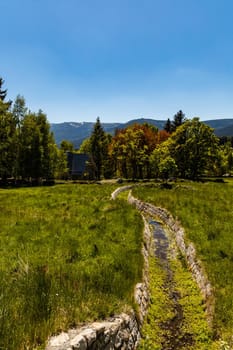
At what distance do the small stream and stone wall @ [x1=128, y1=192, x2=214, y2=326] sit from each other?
3.23 ft

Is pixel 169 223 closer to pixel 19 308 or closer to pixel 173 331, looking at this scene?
pixel 173 331

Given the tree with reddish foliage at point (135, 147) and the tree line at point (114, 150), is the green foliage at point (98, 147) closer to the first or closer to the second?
the tree line at point (114, 150)

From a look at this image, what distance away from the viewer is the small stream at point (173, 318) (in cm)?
914

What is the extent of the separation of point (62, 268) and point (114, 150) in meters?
63.3

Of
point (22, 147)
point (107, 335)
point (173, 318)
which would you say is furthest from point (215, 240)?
point (22, 147)

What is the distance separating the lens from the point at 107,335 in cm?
740

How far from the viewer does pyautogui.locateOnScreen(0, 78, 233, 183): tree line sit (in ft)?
197


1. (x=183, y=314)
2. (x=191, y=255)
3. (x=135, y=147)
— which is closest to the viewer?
(x=183, y=314)

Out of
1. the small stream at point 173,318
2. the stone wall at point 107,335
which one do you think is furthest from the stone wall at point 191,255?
the stone wall at point 107,335

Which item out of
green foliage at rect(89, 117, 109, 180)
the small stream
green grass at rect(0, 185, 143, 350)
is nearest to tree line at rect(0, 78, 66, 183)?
green foliage at rect(89, 117, 109, 180)

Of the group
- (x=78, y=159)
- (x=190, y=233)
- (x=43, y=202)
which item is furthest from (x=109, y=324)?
(x=78, y=159)

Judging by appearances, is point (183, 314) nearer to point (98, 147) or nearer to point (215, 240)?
point (215, 240)

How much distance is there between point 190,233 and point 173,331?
7797mm

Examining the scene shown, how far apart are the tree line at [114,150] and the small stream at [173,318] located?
44039 mm
